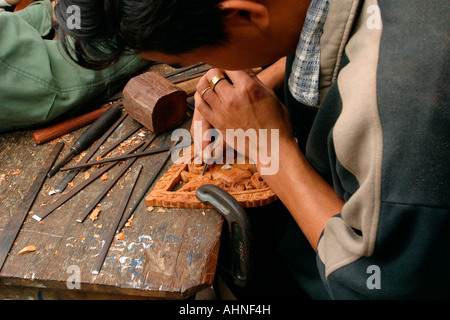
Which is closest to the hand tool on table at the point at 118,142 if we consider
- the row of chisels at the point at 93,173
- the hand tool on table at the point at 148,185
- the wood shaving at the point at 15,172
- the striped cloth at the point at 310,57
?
the row of chisels at the point at 93,173

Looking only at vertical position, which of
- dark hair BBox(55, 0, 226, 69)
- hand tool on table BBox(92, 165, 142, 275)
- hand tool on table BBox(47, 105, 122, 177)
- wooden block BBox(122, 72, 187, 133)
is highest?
dark hair BBox(55, 0, 226, 69)

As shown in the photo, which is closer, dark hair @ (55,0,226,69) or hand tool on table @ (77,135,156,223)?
dark hair @ (55,0,226,69)

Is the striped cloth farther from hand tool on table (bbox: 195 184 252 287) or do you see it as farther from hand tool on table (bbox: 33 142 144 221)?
hand tool on table (bbox: 33 142 144 221)

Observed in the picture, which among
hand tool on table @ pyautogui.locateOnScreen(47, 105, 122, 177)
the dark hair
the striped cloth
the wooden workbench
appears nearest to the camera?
the dark hair

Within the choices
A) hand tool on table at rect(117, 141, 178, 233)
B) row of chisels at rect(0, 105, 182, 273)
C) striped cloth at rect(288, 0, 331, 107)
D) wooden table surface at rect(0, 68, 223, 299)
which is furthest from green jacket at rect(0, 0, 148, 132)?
striped cloth at rect(288, 0, 331, 107)

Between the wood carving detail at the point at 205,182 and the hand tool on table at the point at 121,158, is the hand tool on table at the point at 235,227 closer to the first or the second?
the wood carving detail at the point at 205,182

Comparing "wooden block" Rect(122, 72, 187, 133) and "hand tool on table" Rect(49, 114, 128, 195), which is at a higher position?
"wooden block" Rect(122, 72, 187, 133)

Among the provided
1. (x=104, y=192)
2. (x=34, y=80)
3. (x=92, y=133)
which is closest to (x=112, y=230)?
(x=104, y=192)

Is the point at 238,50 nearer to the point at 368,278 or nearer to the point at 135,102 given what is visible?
the point at 368,278

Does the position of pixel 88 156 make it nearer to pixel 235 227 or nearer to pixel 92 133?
pixel 92 133

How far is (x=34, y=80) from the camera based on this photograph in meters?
1.44

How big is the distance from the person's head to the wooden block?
51 cm

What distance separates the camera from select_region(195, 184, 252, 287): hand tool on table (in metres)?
1.07

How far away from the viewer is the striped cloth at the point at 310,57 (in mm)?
787
